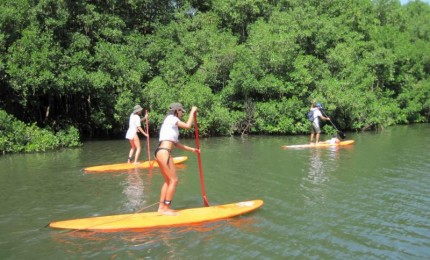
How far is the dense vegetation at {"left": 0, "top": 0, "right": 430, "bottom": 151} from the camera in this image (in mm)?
21047

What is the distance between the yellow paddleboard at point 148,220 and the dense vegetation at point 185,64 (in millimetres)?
12778

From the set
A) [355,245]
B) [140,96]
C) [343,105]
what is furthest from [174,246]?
[343,105]

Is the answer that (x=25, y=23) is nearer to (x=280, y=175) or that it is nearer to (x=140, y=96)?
(x=140, y=96)

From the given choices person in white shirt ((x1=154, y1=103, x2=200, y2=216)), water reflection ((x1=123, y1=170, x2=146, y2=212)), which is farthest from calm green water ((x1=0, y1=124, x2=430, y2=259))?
person in white shirt ((x1=154, y1=103, x2=200, y2=216))

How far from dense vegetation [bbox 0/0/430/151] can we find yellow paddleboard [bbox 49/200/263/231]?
41.9 feet

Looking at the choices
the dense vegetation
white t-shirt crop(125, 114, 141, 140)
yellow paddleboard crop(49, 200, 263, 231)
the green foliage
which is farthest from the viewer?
the dense vegetation

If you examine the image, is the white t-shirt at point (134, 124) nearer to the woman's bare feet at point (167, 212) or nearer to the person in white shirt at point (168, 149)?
the person in white shirt at point (168, 149)

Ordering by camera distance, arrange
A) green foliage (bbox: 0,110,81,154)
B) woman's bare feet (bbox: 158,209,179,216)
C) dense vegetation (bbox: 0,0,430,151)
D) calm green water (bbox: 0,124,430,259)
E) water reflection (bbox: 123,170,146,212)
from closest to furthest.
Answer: calm green water (bbox: 0,124,430,259), woman's bare feet (bbox: 158,209,179,216), water reflection (bbox: 123,170,146,212), green foliage (bbox: 0,110,81,154), dense vegetation (bbox: 0,0,430,151)

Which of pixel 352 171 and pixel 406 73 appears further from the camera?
pixel 406 73

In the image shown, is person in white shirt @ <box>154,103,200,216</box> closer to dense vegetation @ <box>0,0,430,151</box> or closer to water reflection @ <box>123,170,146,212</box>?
water reflection @ <box>123,170,146,212</box>

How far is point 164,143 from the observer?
8.02 metres

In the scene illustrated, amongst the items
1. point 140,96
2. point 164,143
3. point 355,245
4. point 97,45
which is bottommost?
point 355,245

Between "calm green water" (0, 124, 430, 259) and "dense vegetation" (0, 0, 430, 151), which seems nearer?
"calm green water" (0, 124, 430, 259)

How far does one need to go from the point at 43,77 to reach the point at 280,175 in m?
12.3
